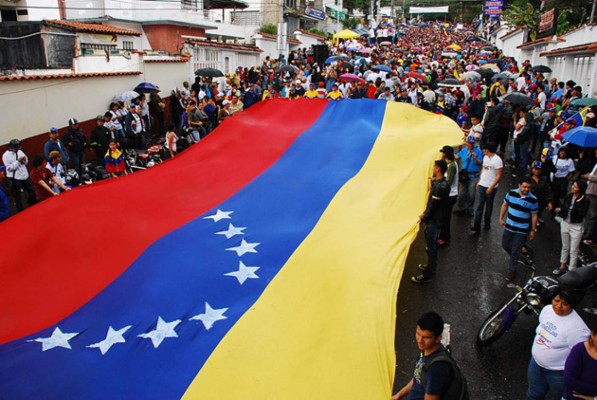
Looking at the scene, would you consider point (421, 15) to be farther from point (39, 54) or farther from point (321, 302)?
point (321, 302)

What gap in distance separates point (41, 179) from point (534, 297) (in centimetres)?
770

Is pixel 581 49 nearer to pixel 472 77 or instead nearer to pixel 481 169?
pixel 472 77

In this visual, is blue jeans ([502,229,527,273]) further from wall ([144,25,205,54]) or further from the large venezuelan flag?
wall ([144,25,205,54])

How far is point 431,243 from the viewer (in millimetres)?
7074

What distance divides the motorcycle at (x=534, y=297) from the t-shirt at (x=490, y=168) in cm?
313

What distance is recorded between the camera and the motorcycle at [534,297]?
5.28 m

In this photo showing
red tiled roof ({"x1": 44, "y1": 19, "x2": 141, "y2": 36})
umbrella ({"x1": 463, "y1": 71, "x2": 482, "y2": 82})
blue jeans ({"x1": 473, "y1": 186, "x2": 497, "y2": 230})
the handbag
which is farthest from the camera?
umbrella ({"x1": 463, "y1": 71, "x2": 482, "y2": 82})

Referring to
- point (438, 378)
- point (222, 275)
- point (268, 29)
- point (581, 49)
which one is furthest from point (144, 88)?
point (268, 29)

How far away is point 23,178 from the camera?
931 cm

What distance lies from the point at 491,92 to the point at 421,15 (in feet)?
282

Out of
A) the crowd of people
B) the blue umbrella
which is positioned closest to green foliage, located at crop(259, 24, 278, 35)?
the crowd of people

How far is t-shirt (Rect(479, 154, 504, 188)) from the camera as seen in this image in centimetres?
849

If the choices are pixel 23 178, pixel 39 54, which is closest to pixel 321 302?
pixel 23 178

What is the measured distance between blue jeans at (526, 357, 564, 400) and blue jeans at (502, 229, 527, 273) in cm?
286
